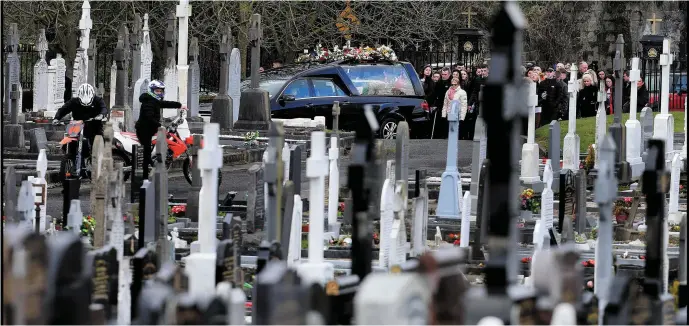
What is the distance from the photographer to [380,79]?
91.2 ft

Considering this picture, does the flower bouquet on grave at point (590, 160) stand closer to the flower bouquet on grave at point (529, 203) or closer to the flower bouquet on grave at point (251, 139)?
the flower bouquet on grave at point (529, 203)

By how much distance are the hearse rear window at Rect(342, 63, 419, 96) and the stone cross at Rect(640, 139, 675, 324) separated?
61.5 ft

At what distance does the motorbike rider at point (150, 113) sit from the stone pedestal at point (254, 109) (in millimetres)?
7465

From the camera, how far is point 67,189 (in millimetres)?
13578

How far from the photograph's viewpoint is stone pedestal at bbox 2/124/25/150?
22.4m

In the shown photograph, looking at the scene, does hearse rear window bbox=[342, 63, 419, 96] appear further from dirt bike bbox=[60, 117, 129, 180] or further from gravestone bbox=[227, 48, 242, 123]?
dirt bike bbox=[60, 117, 129, 180]

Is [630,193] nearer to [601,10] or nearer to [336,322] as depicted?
[336,322]

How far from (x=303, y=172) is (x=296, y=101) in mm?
6949

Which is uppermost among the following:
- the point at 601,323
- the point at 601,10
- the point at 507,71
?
the point at 601,10

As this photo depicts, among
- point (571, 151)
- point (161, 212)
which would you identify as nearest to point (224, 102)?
point (571, 151)

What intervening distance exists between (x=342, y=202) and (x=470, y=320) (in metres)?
10.1

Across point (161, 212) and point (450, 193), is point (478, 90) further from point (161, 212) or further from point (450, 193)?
point (161, 212)

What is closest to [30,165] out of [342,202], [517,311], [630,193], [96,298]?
[342,202]

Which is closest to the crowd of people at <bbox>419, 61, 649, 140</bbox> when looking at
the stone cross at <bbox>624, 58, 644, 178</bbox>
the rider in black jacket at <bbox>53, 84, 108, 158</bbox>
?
the stone cross at <bbox>624, 58, 644, 178</bbox>
